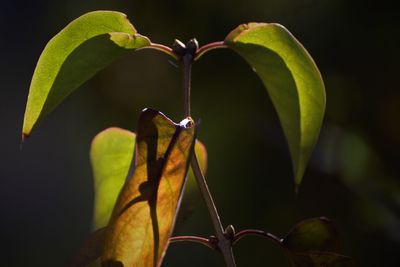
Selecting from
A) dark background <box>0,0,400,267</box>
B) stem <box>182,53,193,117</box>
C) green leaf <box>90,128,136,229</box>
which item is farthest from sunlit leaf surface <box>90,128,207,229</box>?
dark background <box>0,0,400,267</box>

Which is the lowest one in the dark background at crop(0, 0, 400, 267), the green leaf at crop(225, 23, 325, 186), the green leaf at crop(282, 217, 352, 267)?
the dark background at crop(0, 0, 400, 267)

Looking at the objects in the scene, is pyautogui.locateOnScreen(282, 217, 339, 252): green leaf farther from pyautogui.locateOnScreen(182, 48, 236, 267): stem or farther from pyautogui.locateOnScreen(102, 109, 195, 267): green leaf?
pyautogui.locateOnScreen(102, 109, 195, 267): green leaf

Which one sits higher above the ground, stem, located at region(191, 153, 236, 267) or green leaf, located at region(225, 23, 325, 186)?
green leaf, located at region(225, 23, 325, 186)

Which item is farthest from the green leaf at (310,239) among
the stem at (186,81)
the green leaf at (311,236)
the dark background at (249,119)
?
the dark background at (249,119)

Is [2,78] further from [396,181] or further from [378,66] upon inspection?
[396,181]

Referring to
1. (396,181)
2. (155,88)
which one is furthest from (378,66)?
(155,88)

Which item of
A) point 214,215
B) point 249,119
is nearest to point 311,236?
point 214,215

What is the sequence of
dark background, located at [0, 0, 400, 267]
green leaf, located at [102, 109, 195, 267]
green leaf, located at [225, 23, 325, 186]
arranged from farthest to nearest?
dark background, located at [0, 0, 400, 267], green leaf, located at [225, 23, 325, 186], green leaf, located at [102, 109, 195, 267]

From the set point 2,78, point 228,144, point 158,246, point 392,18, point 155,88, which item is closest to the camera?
point 158,246
